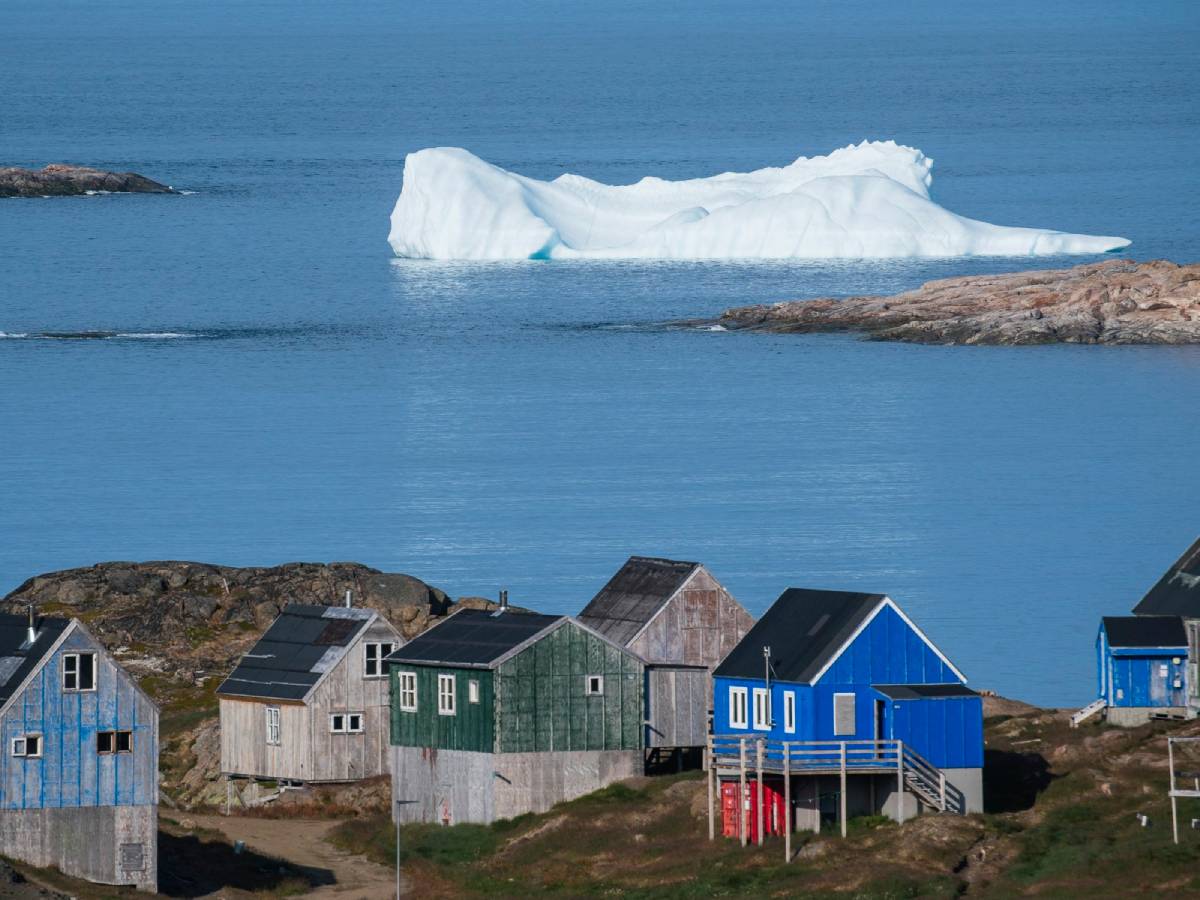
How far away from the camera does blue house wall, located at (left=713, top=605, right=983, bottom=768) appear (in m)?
39.4

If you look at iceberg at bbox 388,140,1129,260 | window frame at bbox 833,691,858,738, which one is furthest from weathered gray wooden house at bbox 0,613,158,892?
iceberg at bbox 388,140,1129,260

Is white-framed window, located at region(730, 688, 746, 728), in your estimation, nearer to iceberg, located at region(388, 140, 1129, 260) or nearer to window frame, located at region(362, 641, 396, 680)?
window frame, located at region(362, 641, 396, 680)

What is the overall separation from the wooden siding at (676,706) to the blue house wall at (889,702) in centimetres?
408

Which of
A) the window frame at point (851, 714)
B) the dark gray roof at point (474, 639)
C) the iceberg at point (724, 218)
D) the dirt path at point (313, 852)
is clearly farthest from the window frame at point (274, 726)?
the iceberg at point (724, 218)

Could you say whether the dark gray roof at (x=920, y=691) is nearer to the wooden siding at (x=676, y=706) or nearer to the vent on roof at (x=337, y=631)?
the wooden siding at (x=676, y=706)

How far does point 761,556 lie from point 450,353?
1969 inches

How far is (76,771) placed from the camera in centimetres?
3869

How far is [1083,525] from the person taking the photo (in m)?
80.3

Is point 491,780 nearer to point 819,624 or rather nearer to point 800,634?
point 800,634

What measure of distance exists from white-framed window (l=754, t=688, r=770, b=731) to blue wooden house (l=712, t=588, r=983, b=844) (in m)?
0.01

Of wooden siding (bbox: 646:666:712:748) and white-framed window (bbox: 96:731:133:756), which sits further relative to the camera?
wooden siding (bbox: 646:666:712:748)

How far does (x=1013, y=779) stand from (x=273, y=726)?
12.1 meters

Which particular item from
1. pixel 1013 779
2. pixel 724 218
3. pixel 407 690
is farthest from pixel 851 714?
pixel 724 218

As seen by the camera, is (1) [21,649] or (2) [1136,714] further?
(2) [1136,714]
